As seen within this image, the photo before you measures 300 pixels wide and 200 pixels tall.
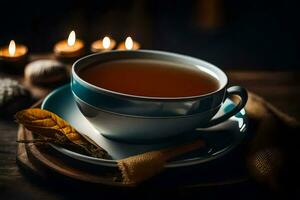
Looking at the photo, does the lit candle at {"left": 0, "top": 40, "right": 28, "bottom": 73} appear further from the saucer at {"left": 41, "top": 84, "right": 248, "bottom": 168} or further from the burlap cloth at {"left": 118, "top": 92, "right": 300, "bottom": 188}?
the burlap cloth at {"left": 118, "top": 92, "right": 300, "bottom": 188}

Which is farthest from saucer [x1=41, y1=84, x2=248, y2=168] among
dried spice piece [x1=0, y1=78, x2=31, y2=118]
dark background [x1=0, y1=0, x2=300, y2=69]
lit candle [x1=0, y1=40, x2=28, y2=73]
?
dark background [x1=0, y1=0, x2=300, y2=69]

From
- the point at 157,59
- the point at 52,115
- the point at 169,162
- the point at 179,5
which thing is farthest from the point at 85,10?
the point at 169,162

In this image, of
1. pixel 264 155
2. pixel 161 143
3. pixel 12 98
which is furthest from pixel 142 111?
pixel 12 98

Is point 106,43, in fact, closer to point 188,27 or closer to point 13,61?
point 13,61

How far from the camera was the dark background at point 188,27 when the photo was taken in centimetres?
196

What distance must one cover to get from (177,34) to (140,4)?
223 mm

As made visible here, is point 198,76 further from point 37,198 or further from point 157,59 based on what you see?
point 37,198

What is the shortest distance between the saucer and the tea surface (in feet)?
0.23

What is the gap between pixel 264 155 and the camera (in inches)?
26.6

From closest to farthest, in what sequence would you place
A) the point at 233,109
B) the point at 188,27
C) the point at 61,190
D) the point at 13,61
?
the point at 61,190 → the point at 233,109 → the point at 13,61 → the point at 188,27

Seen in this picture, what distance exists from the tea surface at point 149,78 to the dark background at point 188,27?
1203 mm

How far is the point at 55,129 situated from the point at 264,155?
0.31 m

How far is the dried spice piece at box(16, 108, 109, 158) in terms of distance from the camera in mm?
658

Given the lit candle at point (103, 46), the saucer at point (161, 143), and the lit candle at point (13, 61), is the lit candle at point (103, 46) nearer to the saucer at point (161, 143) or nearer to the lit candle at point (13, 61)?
the lit candle at point (13, 61)
